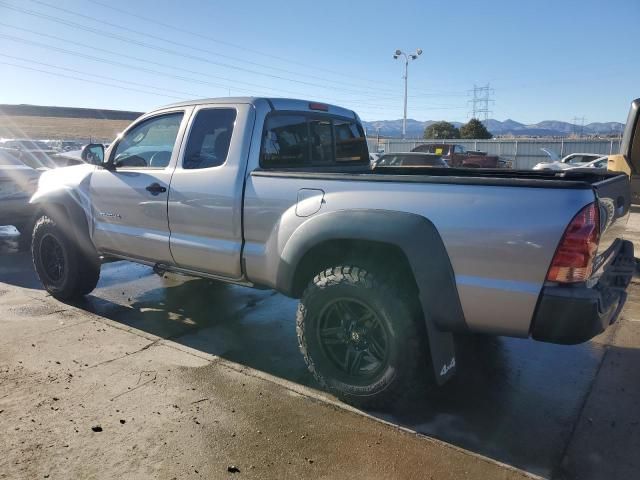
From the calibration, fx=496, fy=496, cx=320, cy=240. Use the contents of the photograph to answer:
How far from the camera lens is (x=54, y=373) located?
362cm

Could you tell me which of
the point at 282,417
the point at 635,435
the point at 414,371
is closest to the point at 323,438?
the point at 282,417

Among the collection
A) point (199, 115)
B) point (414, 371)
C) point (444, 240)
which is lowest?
point (414, 371)

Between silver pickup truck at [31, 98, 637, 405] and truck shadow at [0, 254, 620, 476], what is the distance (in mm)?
331

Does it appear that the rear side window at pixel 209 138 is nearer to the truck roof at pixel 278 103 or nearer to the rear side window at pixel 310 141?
the truck roof at pixel 278 103

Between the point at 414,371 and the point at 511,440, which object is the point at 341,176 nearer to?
the point at 414,371

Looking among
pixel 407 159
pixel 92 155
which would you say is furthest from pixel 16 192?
pixel 407 159

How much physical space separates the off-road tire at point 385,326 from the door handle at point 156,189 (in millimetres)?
1602

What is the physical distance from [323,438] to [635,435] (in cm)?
178

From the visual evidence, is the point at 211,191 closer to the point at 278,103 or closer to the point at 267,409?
the point at 278,103

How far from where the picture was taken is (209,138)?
400 cm

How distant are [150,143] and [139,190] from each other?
56 cm

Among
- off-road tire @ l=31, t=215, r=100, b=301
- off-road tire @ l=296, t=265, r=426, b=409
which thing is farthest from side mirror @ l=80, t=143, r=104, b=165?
off-road tire @ l=296, t=265, r=426, b=409

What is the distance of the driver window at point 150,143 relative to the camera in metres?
4.26

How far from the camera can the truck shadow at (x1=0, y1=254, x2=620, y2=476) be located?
9.48 feet
